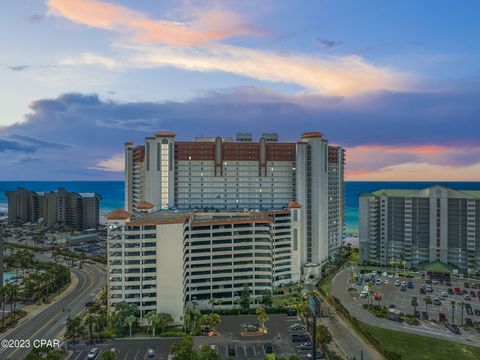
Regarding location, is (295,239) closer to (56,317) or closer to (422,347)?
(422,347)

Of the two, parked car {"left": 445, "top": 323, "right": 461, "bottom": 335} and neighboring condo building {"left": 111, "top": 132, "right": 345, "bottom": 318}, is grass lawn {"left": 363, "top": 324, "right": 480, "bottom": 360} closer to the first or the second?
parked car {"left": 445, "top": 323, "right": 461, "bottom": 335}

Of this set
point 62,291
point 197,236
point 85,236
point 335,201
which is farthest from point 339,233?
point 85,236

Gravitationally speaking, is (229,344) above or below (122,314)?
below

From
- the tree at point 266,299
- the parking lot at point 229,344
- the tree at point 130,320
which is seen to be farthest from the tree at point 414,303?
the tree at point 130,320

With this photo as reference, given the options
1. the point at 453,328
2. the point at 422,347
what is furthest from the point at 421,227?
the point at 422,347

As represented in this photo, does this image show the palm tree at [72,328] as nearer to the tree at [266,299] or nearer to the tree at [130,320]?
the tree at [130,320]

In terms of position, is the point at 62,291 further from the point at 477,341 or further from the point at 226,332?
the point at 477,341
